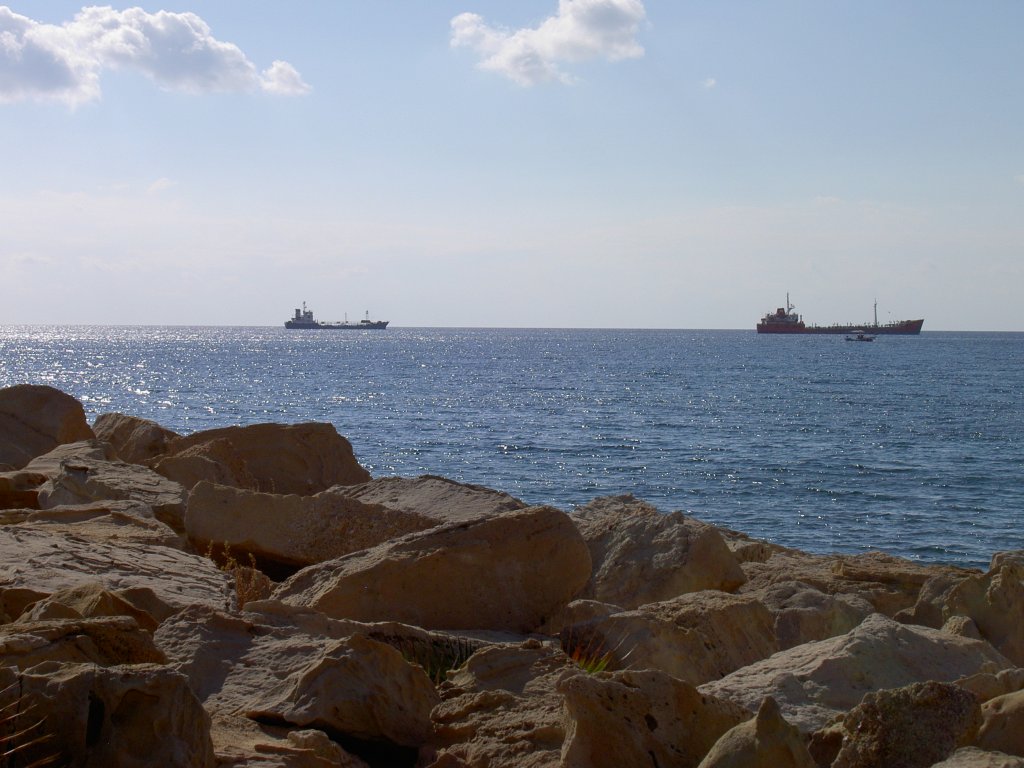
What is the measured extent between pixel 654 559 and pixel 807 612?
118 cm

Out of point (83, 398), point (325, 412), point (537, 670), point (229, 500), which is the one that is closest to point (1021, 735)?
point (537, 670)

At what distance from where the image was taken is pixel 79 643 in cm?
335

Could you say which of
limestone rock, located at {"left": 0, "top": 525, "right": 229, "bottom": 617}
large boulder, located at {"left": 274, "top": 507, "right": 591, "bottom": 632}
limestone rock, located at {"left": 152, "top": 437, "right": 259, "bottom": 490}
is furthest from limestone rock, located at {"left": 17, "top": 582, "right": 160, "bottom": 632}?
limestone rock, located at {"left": 152, "top": 437, "right": 259, "bottom": 490}

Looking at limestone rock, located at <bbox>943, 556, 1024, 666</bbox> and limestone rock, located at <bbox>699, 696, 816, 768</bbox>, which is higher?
limestone rock, located at <bbox>699, 696, 816, 768</bbox>

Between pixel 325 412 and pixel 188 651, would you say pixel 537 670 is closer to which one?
pixel 188 651

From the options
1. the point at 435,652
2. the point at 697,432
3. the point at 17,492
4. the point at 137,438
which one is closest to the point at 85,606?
the point at 435,652

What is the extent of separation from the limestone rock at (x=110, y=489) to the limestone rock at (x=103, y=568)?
1.78m

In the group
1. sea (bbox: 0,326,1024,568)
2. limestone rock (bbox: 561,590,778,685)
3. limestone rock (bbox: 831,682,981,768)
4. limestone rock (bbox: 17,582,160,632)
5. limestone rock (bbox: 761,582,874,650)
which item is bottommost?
sea (bbox: 0,326,1024,568)

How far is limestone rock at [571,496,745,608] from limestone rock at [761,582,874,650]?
1.70ft

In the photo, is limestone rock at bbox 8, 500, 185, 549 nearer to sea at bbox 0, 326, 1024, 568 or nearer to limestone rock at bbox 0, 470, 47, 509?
limestone rock at bbox 0, 470, 47, 509

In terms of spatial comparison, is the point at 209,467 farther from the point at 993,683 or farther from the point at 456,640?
the point at 993,683

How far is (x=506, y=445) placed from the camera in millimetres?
32844

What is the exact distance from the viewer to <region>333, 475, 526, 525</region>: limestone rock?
22.5 feet

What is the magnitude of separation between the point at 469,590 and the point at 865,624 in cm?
189
